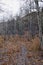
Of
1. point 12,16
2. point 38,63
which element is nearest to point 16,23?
point 12,16

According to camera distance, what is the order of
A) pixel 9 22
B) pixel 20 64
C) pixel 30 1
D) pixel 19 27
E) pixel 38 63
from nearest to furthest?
1. pixel 20 64
2. pixel 38 63
3. pixel 30 1
4. pixel 19 27
5. pixel 9 22

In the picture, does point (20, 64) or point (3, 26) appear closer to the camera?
point (20, 64)

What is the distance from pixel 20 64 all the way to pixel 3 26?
20703 millimetres

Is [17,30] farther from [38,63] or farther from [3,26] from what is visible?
[38,63]

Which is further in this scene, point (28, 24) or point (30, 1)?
point (28, 24)

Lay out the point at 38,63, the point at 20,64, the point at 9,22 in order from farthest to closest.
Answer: the point at 9,22
the point at 38,63
the point at 20,64

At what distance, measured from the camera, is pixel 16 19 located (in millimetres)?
25625

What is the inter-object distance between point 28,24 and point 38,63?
14.9 meters

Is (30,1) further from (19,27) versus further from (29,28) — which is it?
(19,27)

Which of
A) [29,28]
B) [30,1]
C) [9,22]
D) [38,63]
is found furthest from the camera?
[9,22]

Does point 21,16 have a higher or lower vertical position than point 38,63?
higher

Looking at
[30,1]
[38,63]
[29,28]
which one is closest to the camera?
[38,63]

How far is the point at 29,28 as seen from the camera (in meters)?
22.0

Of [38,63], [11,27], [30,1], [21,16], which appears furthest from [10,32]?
[38,63]
